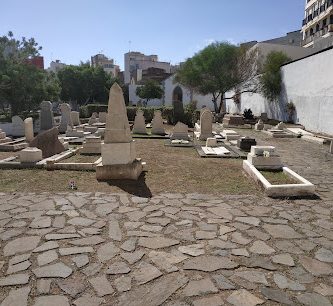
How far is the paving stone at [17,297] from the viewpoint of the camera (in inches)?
116

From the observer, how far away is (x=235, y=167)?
953 centimetres

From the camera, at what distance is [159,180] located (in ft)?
25.1

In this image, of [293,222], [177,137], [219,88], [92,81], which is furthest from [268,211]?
[92,81]

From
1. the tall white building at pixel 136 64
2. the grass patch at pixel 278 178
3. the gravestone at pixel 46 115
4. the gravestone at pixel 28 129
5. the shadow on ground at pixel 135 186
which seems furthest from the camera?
the tall white building at pixel 136 64

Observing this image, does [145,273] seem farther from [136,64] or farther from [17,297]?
[136,64]

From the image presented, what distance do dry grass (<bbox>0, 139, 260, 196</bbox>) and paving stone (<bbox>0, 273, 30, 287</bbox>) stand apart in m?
3.24

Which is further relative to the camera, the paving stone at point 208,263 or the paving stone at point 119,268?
the paving stone at point 208,263

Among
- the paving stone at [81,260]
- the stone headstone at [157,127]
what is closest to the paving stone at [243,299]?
the paving stone at [81,260]

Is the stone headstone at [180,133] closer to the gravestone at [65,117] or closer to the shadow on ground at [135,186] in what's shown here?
the gravestone at [65,117]

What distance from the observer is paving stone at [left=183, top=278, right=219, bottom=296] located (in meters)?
3.16

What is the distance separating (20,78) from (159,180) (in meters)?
17.2

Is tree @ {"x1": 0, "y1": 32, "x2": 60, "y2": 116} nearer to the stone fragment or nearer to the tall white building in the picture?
the stone fragment

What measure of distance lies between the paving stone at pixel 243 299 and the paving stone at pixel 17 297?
1.94 meters

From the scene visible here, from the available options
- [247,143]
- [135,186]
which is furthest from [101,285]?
[247,143]
